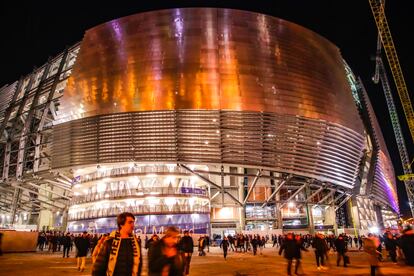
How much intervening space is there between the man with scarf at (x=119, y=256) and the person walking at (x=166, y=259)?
0.94 ft

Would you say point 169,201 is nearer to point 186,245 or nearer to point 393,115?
point 186,245

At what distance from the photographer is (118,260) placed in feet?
14.2

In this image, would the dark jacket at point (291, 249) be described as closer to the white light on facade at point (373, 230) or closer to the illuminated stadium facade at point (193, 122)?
the illuminated stadium facade at point (193, 122)

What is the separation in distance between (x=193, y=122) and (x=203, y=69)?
252 inches

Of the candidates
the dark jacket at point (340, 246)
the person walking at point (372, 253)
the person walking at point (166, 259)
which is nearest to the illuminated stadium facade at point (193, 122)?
the dark jacket at point (340, 246)

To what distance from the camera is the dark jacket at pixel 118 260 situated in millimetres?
4297

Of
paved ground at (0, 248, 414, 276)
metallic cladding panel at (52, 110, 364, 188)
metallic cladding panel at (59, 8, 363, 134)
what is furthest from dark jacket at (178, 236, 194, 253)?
metallic cladding panel at (59, 8, 363, 134)

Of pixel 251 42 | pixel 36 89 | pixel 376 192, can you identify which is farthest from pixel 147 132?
pixel 376 192

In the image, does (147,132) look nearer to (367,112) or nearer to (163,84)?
(163,84)

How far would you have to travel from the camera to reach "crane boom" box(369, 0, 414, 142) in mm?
72750

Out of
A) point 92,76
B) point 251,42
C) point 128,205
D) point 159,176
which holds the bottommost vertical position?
point 128,205

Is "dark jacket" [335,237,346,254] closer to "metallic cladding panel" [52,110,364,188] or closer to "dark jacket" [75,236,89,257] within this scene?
"dark jacket" [75,236,89,257]

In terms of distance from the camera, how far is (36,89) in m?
52.0

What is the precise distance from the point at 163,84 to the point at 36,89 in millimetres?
25167
